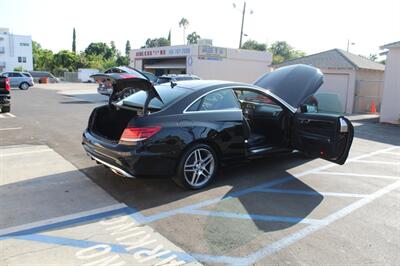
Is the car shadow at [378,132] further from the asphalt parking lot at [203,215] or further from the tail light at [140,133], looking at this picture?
the tail light at [140,133]

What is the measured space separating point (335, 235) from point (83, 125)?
27.6 feet

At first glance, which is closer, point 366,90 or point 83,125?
point 83,125

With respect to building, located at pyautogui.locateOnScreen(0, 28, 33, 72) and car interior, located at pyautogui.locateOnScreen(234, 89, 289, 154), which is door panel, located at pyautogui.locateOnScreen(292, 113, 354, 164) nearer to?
car interior, located at pyautogui.locateOnScreen(234, 89, 289, 154)

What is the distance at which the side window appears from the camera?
5.05m

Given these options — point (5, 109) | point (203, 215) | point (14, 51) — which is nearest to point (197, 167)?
point (203, 215)

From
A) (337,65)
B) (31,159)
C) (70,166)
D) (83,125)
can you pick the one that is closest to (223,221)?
(70,166)

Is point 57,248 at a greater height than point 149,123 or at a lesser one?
lesser

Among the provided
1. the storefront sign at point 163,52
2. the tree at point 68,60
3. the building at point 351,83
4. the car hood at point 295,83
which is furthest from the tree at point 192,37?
the car hood at point 295,83

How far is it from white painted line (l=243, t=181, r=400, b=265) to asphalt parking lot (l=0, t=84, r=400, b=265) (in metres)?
0.01

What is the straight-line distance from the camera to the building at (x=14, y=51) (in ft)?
244

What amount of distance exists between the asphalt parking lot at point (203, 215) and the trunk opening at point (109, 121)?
0.71m

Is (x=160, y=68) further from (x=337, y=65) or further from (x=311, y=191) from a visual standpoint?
(x=311, y=191)

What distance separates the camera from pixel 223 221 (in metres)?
4.01

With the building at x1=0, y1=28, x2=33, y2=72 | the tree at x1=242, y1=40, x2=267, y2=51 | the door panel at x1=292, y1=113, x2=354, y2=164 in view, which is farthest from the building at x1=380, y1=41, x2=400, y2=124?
the building at x1=0, y1=28, x2=33, y2=72
